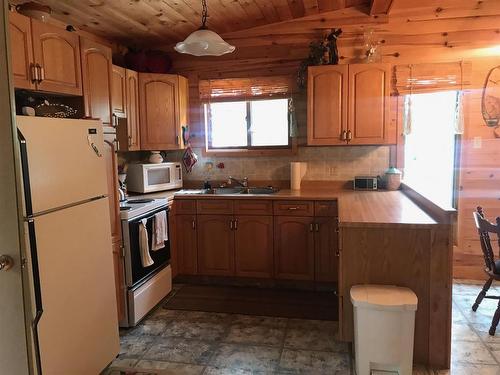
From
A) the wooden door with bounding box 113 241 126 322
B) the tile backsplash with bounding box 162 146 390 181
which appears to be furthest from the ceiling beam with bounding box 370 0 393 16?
the wooden door with bounding box 113 241 126 322

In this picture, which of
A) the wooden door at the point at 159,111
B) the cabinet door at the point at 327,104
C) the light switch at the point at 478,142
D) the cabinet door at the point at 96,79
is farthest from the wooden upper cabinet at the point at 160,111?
the light switch at the point at 478,142

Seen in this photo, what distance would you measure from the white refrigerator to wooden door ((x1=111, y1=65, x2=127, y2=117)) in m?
1.18

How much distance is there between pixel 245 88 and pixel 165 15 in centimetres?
117

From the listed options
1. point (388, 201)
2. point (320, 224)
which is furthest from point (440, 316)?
point (320, 224)

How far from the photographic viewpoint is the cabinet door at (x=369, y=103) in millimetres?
3799

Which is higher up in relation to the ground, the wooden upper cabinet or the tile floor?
the wooden upper cabinet

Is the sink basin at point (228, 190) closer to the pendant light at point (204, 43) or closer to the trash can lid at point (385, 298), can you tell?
the pendant light at point (204, 43)

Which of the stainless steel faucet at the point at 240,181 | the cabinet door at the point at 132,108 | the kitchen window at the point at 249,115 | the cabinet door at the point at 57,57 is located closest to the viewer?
the cabinet door at the point at 57,57

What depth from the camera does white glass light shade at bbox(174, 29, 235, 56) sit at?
258cm

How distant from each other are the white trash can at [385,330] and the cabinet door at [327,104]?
195 cm

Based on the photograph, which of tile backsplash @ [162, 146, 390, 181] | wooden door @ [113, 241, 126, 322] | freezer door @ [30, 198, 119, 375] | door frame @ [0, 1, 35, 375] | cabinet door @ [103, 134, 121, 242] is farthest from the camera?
tile backsplash @ [162, 146, 390, 181]

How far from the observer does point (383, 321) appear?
2271 millimetres

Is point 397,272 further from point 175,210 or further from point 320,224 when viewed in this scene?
point 175,210

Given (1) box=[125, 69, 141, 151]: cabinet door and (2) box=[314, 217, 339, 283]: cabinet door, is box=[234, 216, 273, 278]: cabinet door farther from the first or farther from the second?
(1) box=[125, 69, 141, 151]: cabinet door
